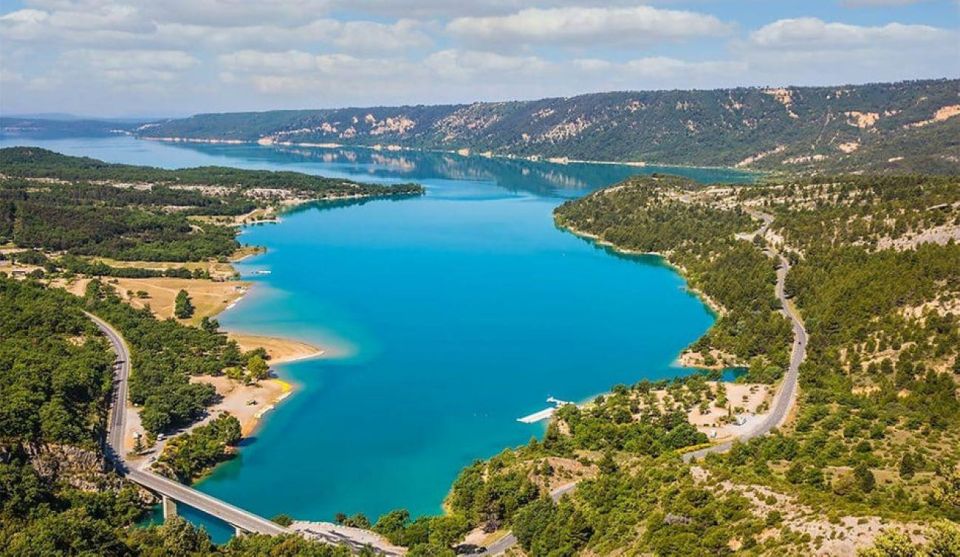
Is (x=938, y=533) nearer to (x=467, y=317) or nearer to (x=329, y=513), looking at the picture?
(x=329, y=513)

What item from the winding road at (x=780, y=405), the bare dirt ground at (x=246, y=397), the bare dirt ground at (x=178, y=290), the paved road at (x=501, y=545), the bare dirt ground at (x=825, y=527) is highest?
the bare dirt ground at (x=825, y=527)

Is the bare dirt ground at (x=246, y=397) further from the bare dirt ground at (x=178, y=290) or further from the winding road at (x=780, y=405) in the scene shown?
the winding road at (x=780, y=405)

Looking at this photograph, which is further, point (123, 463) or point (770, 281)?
point (770, 281)

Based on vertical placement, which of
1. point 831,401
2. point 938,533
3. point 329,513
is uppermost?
point 938,533

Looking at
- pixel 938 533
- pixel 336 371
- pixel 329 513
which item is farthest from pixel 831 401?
pixel 336 371

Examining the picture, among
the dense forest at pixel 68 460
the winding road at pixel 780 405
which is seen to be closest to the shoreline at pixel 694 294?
the winding road at pixel 780 405
